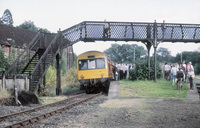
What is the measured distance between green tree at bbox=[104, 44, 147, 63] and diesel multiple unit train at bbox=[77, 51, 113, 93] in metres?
78.8

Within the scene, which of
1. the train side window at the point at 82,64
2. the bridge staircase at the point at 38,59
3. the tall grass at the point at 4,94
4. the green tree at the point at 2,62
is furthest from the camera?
the train side window at the point at 82,64

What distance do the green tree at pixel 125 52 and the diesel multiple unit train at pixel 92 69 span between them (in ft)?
259

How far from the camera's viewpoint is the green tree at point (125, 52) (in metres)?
97.5

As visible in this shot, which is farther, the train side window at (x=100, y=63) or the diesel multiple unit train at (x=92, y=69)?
the train side window at (x=100, y=63)

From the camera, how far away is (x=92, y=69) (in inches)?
698

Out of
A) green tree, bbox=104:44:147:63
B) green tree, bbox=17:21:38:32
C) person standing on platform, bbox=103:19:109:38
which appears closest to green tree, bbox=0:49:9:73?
person standing on platform, bbox=103:19:109:38

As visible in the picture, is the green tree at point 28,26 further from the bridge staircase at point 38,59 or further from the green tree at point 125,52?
the bridge staircase at point 38,59

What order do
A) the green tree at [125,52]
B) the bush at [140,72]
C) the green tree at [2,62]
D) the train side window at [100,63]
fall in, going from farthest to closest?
the green tree at [125,52] < the bush at [140,72] < the train side window at [100,63] < the green tree at [2,62]

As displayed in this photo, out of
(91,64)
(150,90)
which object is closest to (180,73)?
(150,90)

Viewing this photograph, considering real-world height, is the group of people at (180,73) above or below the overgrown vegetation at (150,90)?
above

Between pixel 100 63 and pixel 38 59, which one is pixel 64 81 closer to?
pixel 100 63

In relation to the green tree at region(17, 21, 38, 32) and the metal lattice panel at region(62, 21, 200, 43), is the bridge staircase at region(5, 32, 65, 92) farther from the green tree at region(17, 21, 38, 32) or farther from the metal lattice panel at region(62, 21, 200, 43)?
the green tree at region(17, 21, 38, 32)

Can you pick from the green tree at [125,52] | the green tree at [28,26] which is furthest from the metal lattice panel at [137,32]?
the green tree at [125,52]

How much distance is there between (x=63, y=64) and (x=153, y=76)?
1601 centimetres
